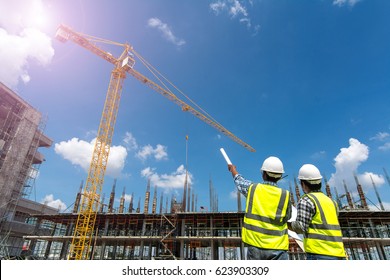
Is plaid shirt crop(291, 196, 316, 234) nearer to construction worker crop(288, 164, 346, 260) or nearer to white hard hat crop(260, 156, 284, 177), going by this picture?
construction worker crop(288, 164, 346, 260)

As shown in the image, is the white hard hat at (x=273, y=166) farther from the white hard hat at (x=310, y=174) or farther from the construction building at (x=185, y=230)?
the construction building at (x=185, y=230)

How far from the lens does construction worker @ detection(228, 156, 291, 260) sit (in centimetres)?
262

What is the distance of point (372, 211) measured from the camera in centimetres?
2544

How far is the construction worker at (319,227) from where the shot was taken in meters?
2.60

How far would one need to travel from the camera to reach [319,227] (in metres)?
2.68

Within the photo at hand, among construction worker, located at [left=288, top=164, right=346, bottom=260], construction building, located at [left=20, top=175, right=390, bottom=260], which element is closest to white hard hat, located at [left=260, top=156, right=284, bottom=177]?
construction worker, located at [left=288, top=164, right=346, bottom=260]

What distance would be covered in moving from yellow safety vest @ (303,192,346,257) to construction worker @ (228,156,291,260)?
270 mm

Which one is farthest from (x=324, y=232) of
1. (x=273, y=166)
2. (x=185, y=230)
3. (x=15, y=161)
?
(x=15, y=161)

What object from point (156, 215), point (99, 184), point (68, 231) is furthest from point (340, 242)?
point (68, 231)

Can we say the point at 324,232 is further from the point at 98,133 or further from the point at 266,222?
the point at 98,133

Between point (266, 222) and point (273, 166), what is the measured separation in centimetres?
69

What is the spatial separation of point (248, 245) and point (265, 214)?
426mm
